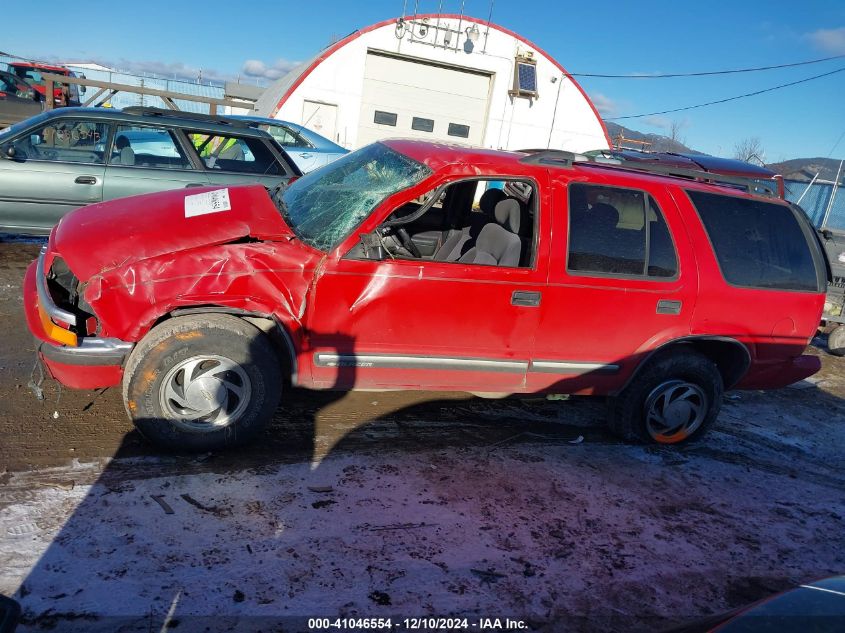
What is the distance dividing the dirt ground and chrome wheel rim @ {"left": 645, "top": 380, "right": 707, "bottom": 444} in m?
0.13

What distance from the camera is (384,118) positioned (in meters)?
19.3

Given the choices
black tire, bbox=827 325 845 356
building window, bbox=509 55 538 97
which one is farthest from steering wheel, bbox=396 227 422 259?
building window, bbox=509 55 538 97

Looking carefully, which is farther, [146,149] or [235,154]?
[235,154]

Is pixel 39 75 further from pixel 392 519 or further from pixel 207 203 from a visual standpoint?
pixel 392 519

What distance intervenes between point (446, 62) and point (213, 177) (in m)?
13.7

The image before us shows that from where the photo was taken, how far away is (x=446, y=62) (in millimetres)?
18953

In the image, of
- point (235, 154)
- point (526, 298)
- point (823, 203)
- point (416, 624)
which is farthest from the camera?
point (823, 203)

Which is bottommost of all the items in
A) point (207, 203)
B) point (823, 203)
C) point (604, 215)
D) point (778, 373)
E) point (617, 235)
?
point (778, 373)

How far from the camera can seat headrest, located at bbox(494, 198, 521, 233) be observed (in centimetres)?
420

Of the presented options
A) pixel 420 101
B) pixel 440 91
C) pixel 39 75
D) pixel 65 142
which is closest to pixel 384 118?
pixel 420 101

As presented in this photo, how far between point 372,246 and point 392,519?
150 centimetres

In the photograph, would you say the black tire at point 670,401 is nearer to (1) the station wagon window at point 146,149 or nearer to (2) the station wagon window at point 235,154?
(2) the station wagon window at point 235,154

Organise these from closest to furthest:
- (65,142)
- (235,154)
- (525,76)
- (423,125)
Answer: (65,142), (235,154), (525,76), (423,125)

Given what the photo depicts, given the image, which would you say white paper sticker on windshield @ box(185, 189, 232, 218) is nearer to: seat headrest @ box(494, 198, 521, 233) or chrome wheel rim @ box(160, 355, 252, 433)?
chrome wheel rim @ box(160, 355, 252, 433)
